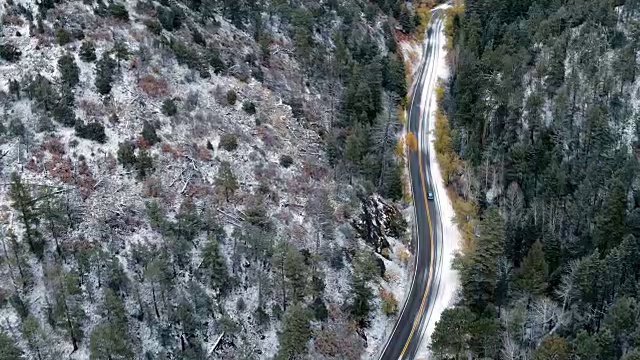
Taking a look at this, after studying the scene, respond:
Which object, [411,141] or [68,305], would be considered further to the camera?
[411,141]

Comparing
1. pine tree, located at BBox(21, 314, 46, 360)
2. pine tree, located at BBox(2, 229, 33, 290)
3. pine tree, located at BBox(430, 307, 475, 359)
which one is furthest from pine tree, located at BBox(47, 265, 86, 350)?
pine tree, located at BBox(430, 307, 475, 359)

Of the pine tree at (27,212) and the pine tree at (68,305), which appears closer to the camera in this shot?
the pine tree at (68,305)

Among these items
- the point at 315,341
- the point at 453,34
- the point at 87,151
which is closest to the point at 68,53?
the point at 87,151

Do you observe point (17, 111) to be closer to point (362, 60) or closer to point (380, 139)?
point (380, 139)

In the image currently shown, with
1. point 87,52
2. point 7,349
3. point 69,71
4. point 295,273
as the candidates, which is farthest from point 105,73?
point 7,349

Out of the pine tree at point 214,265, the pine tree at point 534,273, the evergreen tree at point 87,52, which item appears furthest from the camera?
the evergreen tree at point 87,52

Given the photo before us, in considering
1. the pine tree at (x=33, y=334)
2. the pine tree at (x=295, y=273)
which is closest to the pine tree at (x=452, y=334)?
Answer: the pine tree at (x=295, y=273)

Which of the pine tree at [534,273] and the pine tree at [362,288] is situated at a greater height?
the pine tree at [534,273]

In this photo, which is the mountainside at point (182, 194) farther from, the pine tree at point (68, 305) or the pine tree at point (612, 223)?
the pine tree at point (612, 223)

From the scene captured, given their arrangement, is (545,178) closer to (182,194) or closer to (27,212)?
(182,194)
